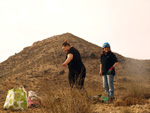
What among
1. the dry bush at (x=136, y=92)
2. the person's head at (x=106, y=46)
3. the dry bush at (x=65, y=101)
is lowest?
the dry bush at (x=136, y=92)

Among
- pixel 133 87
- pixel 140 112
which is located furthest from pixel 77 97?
pixel 133 87

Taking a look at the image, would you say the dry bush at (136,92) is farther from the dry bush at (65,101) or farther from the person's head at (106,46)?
the dry bush at (65,101)

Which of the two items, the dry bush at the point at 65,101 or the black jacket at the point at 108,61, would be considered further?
the black jacket at the point at 108,61

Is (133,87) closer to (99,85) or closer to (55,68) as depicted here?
(99,85)

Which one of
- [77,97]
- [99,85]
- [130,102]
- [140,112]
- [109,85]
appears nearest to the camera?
[77,97]

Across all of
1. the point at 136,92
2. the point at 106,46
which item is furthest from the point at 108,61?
the point at 136,92

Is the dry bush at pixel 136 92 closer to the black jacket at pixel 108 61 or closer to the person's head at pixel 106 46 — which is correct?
the black jacket at pixel 108 61

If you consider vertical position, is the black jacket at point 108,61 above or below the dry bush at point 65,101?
above

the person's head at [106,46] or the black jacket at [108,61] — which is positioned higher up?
the person's head at [106,46]

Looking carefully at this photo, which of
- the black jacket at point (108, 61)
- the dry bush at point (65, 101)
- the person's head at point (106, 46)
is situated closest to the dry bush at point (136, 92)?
the black jacket at point (108, 61)

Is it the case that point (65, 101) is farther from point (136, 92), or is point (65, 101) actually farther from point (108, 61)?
point (136, 92)

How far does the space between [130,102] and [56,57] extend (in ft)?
78.1

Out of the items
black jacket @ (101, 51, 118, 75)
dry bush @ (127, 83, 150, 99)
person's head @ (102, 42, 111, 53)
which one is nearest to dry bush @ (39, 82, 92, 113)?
black jacket @ (101, 51, 118, 75)

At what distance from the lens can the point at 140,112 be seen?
329 cm
